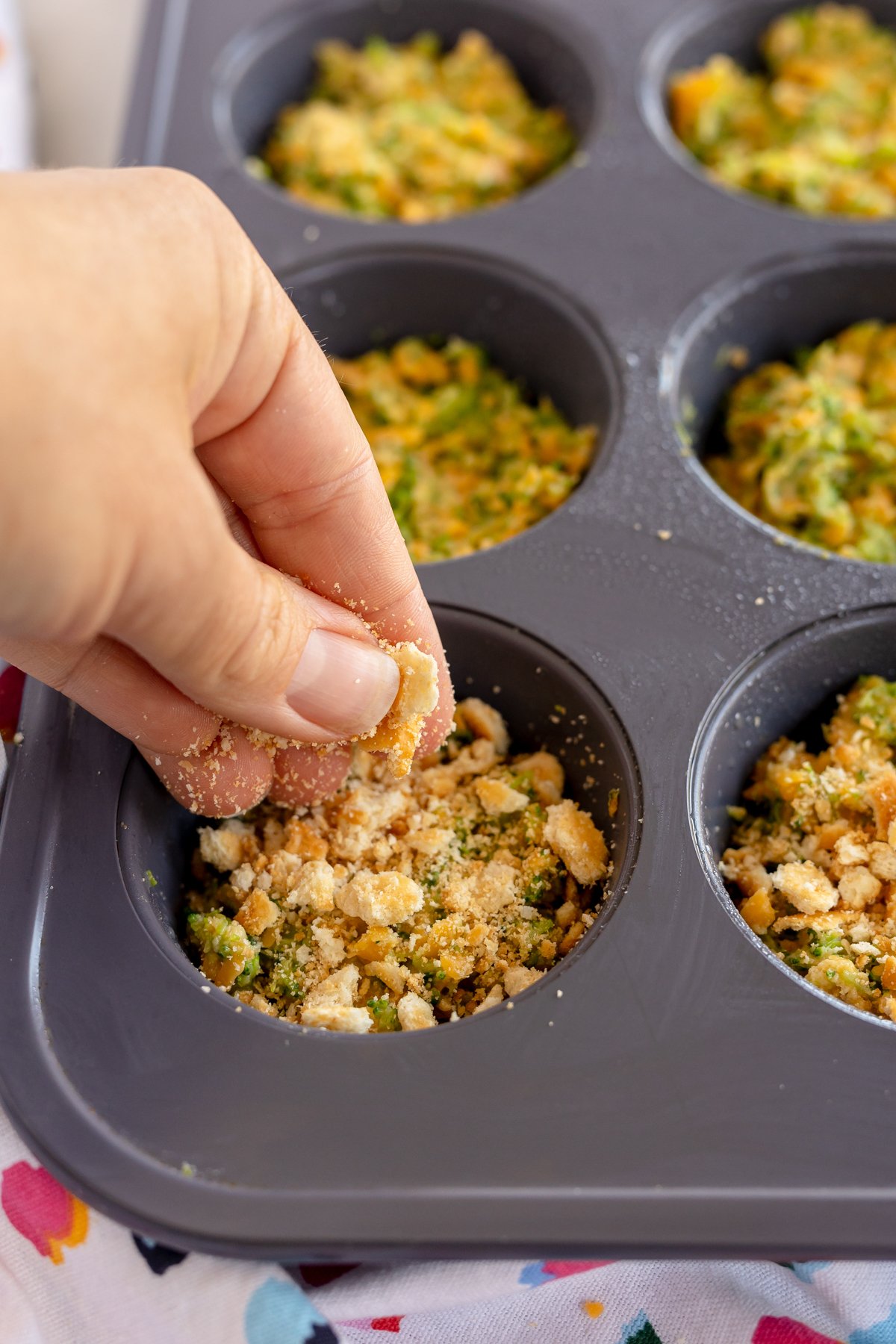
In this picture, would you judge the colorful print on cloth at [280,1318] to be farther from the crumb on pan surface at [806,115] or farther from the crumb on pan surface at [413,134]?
the crumb on pan surface at [806,115]

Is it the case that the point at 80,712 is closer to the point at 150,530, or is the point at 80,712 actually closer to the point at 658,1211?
the point at 150,530

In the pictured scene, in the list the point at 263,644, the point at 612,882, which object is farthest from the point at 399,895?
the point at 263,644

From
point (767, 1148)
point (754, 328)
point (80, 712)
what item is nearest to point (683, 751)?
point (767, 1148)

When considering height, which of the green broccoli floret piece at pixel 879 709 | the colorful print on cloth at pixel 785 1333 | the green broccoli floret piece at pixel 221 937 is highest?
the green broccoli floret piece at pixel 879 709

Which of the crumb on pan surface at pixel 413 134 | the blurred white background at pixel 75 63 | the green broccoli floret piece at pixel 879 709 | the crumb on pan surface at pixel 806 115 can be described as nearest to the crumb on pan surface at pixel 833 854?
Answer: the green broccoli floret piece at pixel 879 709

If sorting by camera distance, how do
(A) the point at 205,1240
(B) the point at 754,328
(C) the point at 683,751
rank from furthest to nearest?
(B) the point at 754,328, (C) the point at 683,751, (A) the point at 205,1240

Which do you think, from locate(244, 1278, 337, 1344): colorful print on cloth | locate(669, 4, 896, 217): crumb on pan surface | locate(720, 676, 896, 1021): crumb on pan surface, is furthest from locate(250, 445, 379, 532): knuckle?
locate(669, 4, 896, 217): crumb on pan surface

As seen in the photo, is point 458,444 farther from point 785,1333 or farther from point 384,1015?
point 785,1333
